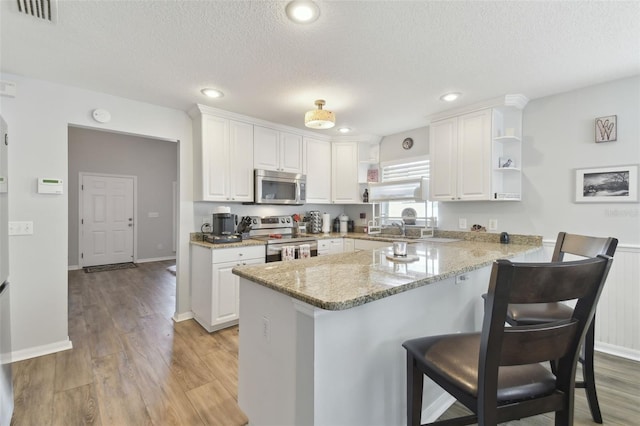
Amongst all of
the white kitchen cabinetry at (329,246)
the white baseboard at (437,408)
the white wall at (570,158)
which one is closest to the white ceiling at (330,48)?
the white wall at (570,158)

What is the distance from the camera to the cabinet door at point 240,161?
340 centimetres

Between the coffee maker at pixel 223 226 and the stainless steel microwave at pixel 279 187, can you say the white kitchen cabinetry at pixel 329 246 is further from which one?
the coffee maker at pixel 223 226

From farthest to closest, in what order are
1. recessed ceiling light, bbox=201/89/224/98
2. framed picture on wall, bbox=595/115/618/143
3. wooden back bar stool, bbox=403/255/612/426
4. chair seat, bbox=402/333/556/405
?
recessed ceiling light, bbox=201/89/224/98 < framed picture on wall, bbox=595/115/618/143 < chair seat, bbox=402/333/556/405 < wooden back bar stool, bbox=403/255/612/426

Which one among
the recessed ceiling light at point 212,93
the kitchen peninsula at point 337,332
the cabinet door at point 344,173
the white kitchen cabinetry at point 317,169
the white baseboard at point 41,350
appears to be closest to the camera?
the kitchen peninsula at point 337,332

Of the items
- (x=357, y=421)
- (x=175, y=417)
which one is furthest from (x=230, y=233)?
(x=357, y=421)

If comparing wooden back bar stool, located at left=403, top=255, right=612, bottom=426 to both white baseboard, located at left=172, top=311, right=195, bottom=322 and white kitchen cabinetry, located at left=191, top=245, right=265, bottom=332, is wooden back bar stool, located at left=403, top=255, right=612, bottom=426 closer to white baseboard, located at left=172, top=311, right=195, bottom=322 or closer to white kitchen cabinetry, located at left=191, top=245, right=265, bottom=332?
white kitchen cabinetry, located at left=191, top=245, right=265, bottom=332

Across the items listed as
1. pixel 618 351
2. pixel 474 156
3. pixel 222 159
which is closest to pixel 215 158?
pixel 222 159

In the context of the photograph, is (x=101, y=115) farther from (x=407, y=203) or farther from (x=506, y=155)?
(x=506, y=155)

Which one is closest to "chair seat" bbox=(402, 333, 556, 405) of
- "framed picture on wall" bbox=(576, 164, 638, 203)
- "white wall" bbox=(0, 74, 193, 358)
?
"framed picture on wall" bbox=(576, 164, 638, 203)

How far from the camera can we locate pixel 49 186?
8.30 ft

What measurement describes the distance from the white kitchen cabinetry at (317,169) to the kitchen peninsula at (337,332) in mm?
2535

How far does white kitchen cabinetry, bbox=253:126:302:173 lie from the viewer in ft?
11.9

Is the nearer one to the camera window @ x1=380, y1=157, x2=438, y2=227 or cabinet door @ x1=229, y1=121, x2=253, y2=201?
cabinet door @ x1=229, y1=121, x2=253, y2=201

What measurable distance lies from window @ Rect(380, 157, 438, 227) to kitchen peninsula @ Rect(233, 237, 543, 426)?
2.13m
